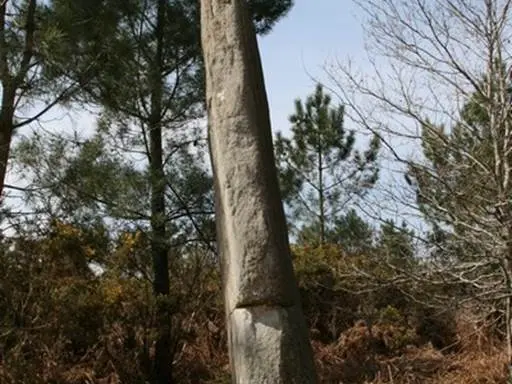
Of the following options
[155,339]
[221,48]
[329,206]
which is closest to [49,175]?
[155,339]

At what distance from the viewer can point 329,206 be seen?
13453mm

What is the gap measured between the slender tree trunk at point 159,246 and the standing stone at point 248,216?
3.51 meters

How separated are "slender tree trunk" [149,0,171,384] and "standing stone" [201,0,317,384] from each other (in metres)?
3.51

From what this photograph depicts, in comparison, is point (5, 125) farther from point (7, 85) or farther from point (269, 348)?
point (269, 348)

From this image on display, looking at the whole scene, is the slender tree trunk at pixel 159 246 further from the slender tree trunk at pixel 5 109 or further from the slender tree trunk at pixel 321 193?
the slender tree trunk at pixel 321 193

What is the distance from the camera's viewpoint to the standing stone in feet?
11.2

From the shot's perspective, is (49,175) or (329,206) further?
(329,206)

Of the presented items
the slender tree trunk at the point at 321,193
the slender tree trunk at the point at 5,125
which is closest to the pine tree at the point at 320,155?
the slender tree trunk at the point at 321,193

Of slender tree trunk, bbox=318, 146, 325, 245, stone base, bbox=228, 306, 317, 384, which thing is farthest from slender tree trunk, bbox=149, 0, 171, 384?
slender tree trunk, bbox=318, 146, 325, 245

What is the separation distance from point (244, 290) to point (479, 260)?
4036 mm

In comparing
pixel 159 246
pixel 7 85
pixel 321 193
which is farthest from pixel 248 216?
pixel 321 193

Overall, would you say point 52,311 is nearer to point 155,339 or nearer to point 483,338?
point 155,339

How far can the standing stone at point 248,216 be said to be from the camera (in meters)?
3.41

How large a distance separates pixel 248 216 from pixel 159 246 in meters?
4.07
